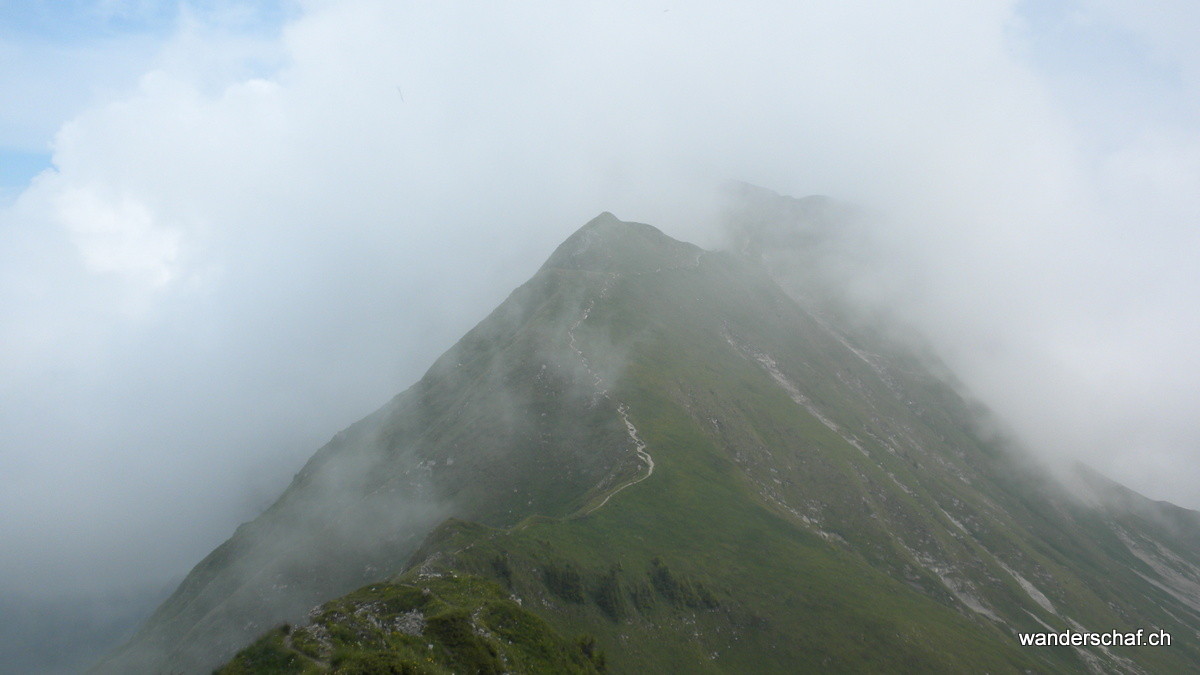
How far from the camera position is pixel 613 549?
98625 mm

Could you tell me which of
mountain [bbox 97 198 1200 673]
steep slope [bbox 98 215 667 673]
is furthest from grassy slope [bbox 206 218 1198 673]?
steep slope [bbox 98 215 667 673]

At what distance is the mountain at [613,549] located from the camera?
210ft

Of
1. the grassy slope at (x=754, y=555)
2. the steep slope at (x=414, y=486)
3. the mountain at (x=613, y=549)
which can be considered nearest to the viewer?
the mountain at (x=613, y=549)

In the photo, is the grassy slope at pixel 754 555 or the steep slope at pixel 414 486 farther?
the steep slope at pixel 414 486

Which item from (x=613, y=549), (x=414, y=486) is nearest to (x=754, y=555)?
(x=613, y=549)

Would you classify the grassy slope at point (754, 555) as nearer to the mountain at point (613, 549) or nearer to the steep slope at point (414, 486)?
the mountain at point (613, 549)

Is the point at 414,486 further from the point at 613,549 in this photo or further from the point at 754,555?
the point at 754,555

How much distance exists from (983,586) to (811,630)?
8474 centimetres

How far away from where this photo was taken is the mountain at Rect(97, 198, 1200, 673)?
64.0 meters

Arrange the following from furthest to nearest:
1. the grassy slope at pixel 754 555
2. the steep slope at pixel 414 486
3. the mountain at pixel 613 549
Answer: the steep slope at pixel 414 486 → the grassy slope at pixel 754 555 → the mountain at pixel 613 549

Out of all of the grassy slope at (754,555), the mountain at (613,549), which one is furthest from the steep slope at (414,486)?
the grassy slope at (754,555)

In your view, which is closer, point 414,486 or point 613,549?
point 613,549

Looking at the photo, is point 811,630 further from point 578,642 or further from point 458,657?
point 458,657

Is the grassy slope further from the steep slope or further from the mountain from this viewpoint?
the steep slope
